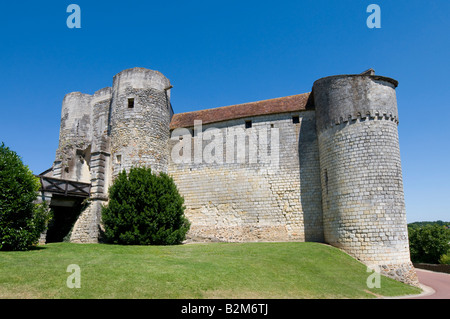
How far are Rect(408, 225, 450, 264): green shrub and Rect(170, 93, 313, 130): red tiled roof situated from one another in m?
21.6

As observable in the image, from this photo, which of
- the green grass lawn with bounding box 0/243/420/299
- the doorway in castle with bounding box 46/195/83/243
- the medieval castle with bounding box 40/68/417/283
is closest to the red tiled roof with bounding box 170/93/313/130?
the medieval castle with bounding box 40/68/417/283

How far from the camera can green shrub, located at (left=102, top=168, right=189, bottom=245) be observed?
17234 mm

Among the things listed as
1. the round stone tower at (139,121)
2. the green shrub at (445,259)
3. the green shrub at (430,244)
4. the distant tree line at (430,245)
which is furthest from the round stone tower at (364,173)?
the green shrub at (430,244)

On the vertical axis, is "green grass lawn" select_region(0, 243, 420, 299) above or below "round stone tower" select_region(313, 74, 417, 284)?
Answer: below

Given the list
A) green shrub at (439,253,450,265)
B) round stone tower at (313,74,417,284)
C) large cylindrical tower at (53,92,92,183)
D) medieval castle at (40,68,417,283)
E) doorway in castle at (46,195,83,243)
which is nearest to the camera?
round stone tower at (313,74,417,284)

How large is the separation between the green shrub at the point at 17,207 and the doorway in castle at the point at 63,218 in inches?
192

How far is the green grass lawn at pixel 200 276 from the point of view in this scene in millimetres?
8188

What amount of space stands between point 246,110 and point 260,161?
11.7ft

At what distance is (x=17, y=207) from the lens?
1359cm

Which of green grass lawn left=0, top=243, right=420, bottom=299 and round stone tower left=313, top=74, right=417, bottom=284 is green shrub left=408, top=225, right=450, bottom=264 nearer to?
round stone tower left=313, top=74, right=417, bottom=284

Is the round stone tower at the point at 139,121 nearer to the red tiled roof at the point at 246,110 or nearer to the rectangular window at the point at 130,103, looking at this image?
the rectangular window at the point at 130,103
